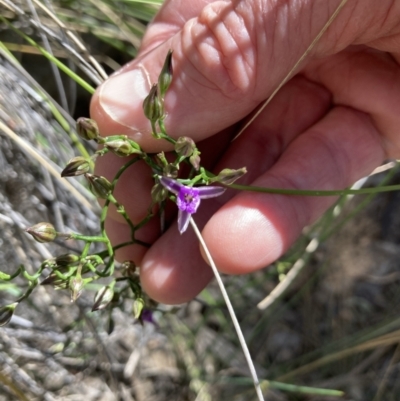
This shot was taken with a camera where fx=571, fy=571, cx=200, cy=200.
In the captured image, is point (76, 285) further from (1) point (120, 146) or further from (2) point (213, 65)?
(2) point (213, 65)

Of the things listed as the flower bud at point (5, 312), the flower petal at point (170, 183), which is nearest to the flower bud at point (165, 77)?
the flower petal at point (170, 183)

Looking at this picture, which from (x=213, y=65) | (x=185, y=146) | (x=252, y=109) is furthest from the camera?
(x=252, y=109)

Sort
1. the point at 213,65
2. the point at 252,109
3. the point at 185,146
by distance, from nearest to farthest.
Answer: the point at 185,146 < the point at 213,65 < the point at 252,109

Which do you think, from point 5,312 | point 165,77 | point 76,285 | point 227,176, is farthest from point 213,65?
point 5,312

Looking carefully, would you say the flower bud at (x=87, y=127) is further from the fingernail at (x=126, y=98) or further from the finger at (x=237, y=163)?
the finger at (x=237, y=163)

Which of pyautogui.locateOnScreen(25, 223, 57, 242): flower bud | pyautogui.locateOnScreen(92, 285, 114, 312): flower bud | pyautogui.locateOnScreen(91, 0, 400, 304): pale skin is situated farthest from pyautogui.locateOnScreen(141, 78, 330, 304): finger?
pyautogui.locateOnScreen(25, 223, 57, 242): flower bud

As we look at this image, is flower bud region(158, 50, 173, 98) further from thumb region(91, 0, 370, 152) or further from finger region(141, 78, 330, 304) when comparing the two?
finger region(141, 78, 330, 304)
